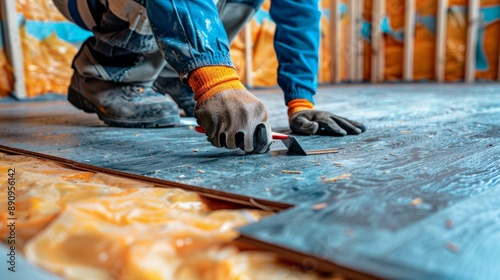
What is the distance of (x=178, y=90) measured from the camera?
1.72 metres

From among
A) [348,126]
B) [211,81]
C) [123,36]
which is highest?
[123,36]

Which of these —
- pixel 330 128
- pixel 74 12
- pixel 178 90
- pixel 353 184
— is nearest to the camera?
pixel 353 184

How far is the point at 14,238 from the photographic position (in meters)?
0.54

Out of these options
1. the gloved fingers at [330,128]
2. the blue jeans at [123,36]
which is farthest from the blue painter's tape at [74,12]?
the gloved fingers at [330,128]

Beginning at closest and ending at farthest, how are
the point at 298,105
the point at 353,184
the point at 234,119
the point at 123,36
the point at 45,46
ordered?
the point at 353,184
the point at 234,119
the point at 298,105
the point at 123,36
the point at 45,46

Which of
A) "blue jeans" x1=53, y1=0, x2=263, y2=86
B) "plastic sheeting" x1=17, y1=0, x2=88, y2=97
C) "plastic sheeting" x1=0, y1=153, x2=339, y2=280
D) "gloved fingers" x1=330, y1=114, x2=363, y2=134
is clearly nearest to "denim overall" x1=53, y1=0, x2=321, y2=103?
"blue jeans" x1=53, y1=0, x2=263, y2=86

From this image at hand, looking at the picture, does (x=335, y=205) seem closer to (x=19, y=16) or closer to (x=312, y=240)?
(x=312, y=240)

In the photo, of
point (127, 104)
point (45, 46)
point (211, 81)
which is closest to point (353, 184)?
point (211, 81)

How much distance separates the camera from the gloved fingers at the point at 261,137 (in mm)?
865

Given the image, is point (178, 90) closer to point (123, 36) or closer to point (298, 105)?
point (123, 36)

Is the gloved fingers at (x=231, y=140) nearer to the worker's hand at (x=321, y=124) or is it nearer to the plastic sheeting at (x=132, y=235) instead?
the plastic sheeting at (x=132, y=235)

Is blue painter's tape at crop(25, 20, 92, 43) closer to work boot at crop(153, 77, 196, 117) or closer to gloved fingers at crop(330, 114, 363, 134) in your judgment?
work boot at crop(153, 77, 196, 117)

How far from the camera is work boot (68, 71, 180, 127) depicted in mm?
1438

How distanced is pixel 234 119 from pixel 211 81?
10 centimetres
